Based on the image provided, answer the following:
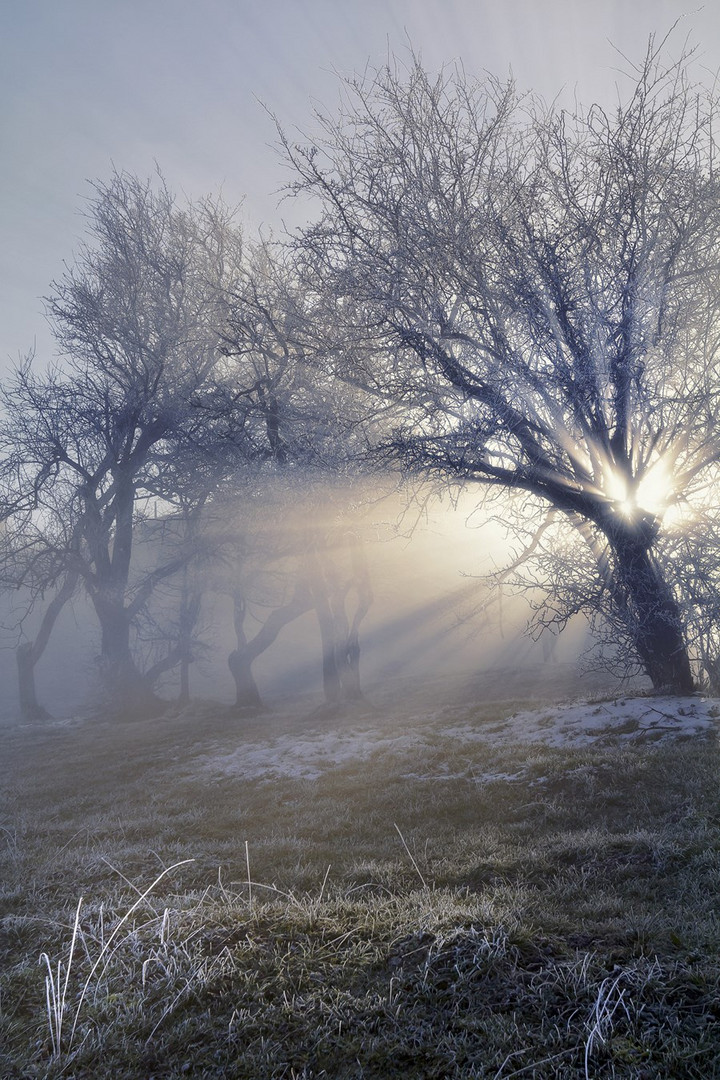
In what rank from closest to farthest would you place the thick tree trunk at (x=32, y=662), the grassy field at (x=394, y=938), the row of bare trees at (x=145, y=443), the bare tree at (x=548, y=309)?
the grassy field at (x=394, y=938), the bare tree at (x=548, y=309), the row of bare trees at (x=145, y=443), the thick tree trunk at (x=32, y=662)

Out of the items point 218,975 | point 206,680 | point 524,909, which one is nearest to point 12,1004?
point 218,975

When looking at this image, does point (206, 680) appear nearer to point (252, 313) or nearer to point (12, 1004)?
point (252, 313)

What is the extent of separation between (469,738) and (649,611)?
12.7 ft

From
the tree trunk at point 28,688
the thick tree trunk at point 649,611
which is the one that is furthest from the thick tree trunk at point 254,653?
the thick tree trunk at point 649,611

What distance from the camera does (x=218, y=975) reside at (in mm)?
2867

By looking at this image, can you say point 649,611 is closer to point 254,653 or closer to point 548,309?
point 548,309

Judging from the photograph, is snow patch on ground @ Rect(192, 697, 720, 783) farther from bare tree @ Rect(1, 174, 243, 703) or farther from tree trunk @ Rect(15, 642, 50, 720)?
tree trunk @ Rect(15, 642, 50, 720)

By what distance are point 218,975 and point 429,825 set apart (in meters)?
4.63

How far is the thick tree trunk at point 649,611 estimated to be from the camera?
379 inches

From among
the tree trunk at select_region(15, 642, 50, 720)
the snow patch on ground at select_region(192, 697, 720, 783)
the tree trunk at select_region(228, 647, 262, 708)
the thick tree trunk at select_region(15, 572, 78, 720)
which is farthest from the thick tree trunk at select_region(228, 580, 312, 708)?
the tree trunk at select_region(15, 642, 50, 720)

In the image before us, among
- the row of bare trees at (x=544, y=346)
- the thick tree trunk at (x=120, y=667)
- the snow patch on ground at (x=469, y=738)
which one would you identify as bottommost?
the snow patch on ground at (x=469, y=738)

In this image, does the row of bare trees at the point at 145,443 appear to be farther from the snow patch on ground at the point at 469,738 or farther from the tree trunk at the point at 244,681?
the snow patch on ground at the point at 469,738

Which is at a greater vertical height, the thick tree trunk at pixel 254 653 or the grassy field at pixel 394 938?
the thick tree trunk at pixel 254 653

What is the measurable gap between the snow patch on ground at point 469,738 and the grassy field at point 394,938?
1058 mm
